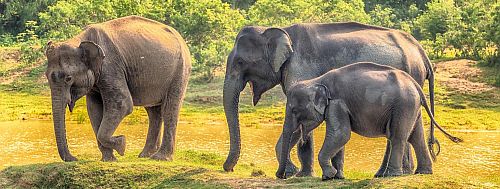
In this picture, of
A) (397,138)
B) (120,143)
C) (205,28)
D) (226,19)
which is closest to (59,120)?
(120,143)

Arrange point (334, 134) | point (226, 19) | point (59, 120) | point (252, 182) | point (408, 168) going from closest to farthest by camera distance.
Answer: point (334, 134) → point (252, 182) → point (408, 168) → point (59, 120) → point (226, 19)

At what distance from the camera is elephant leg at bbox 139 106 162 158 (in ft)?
38.8

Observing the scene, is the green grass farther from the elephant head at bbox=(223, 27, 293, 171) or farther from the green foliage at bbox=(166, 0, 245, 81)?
the green foliage at bbox=(166, 0, 245, 81)

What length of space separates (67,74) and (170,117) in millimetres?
1998

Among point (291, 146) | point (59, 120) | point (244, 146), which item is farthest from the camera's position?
point (244, 146)

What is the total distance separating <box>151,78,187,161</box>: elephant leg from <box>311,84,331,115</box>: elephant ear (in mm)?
3217

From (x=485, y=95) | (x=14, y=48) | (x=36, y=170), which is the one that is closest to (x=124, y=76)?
(x=36, y=170)

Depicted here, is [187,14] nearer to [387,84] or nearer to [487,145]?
[487,145]

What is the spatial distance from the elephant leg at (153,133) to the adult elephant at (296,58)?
82.9 inches

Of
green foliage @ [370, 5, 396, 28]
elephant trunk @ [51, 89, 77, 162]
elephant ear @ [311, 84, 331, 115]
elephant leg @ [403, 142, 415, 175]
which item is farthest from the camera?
green foliage @ [370, 5, 396, 28]

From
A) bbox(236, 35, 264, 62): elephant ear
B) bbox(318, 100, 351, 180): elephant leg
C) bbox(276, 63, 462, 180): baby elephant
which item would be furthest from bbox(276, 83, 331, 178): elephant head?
bbox(236, 35, 264, 62): elephant ear

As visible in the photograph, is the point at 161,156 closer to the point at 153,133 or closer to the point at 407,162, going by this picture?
the point at 153,133

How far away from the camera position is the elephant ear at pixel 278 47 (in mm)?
9773

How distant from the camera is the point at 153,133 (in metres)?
11.8
